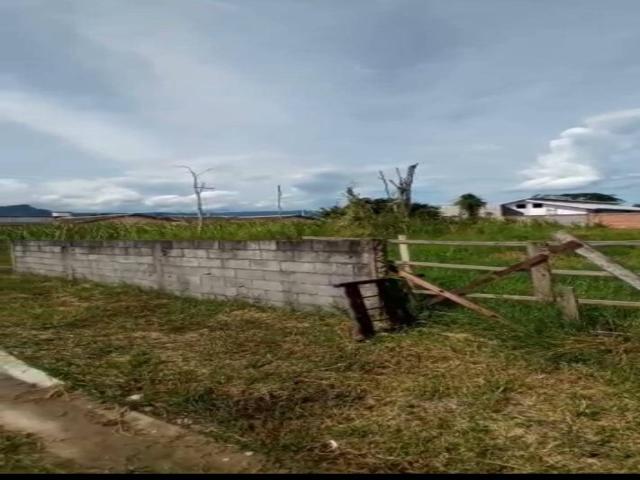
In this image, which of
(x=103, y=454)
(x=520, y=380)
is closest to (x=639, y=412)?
(x=520, y=380)

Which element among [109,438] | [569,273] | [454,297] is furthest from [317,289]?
[109,438]

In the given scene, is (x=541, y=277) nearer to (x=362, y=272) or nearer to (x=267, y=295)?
(x=362, y=272)

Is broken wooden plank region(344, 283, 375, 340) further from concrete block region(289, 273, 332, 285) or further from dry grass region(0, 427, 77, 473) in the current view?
dry grass region(0, 427, 77, 473)

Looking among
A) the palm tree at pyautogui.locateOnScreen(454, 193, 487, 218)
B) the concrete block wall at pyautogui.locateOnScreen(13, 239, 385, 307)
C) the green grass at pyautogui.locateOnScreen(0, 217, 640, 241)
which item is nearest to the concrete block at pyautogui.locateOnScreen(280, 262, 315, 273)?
the concrete block wall at pyautogui.locateOnScreen(13, 239, 385, 307)

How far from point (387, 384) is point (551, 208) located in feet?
191

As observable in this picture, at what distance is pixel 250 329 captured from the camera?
6.98 meters

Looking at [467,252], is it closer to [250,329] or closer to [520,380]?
[250,329]

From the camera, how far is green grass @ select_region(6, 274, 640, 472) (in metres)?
3.38

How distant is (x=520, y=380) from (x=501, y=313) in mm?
1702

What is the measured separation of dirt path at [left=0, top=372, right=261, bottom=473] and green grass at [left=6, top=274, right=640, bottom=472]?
17 cm

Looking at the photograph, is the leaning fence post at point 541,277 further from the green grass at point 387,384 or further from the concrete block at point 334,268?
the concrete block at point 334,268

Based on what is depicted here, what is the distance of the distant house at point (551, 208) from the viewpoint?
179 feet

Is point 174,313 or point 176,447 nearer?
point 176,447

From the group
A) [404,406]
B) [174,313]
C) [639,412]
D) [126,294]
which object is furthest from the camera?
[126,294]
